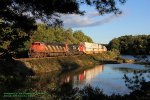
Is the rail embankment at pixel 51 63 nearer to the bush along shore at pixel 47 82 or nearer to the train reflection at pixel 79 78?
the bush along shore at pixel 47 82

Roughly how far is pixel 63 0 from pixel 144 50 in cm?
620

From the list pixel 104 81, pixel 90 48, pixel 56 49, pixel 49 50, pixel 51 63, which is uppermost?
pixel 90 48

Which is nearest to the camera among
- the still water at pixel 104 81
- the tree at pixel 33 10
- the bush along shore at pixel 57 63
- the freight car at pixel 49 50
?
the tree at pixel 33 10

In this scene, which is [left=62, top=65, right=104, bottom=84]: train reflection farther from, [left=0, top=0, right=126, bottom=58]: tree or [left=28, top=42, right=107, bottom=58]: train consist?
[left=0, top=0, right=126, bottom=58]: tree

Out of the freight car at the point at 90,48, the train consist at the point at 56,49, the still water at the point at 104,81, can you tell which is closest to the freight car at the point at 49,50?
the train consist at the point at 56,49

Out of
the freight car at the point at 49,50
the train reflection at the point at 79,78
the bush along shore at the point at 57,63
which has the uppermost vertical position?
the freight car at the point at 49,50

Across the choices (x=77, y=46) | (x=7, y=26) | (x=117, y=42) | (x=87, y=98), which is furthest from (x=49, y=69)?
(x=117, y=42)

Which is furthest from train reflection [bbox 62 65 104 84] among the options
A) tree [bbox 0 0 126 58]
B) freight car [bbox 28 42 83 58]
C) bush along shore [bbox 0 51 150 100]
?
tree [bbox 0 0 126 58]

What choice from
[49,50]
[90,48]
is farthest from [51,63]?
[90,48]

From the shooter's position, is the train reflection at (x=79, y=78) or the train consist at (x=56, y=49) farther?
the train consist at (x=56, y=49)

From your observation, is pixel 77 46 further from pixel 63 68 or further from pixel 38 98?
pixel 38 98

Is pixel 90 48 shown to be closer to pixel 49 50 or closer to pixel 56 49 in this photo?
pixel 56 49

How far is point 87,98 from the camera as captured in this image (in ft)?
62.8

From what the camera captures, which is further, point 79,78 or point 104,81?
point 79,78
